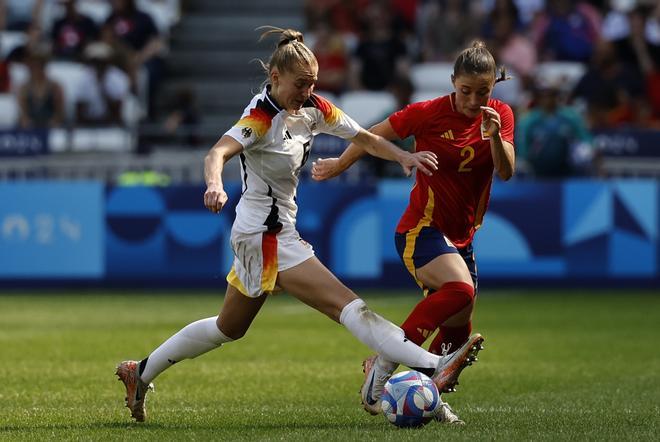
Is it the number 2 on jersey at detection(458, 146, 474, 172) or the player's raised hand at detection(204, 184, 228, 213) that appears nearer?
the player's raised hand at detection(204, 184, 228, 213)

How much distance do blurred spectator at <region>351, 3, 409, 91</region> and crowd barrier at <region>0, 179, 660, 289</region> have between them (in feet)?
14.6

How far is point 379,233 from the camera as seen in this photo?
17.4 m

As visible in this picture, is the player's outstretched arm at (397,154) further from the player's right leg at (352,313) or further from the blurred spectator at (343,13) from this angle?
the blurred spectator at (343,13)

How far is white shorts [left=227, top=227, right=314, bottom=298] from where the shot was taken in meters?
7.69

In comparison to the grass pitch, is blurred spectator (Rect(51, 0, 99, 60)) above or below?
above

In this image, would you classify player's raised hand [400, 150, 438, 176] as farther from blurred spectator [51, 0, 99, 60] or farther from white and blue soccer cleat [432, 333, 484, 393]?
blurred spectator [51, 0, 99, 60]

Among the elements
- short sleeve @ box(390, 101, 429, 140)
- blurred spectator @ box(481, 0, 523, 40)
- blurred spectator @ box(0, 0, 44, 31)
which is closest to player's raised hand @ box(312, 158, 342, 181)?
short sleeve @ box(390, 101, 429, 140)

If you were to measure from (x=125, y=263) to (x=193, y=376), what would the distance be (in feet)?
23.6

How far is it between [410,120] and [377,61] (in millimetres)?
13268

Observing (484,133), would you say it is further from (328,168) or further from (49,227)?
(49,227)

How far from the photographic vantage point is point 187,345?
8062mm

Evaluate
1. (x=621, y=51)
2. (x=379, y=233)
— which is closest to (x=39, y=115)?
(x=379, y=233)

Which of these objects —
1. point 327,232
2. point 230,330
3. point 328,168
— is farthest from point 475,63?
point 327,232

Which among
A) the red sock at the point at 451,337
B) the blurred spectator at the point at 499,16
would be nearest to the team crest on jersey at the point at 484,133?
the red sock at the point at 451,337
